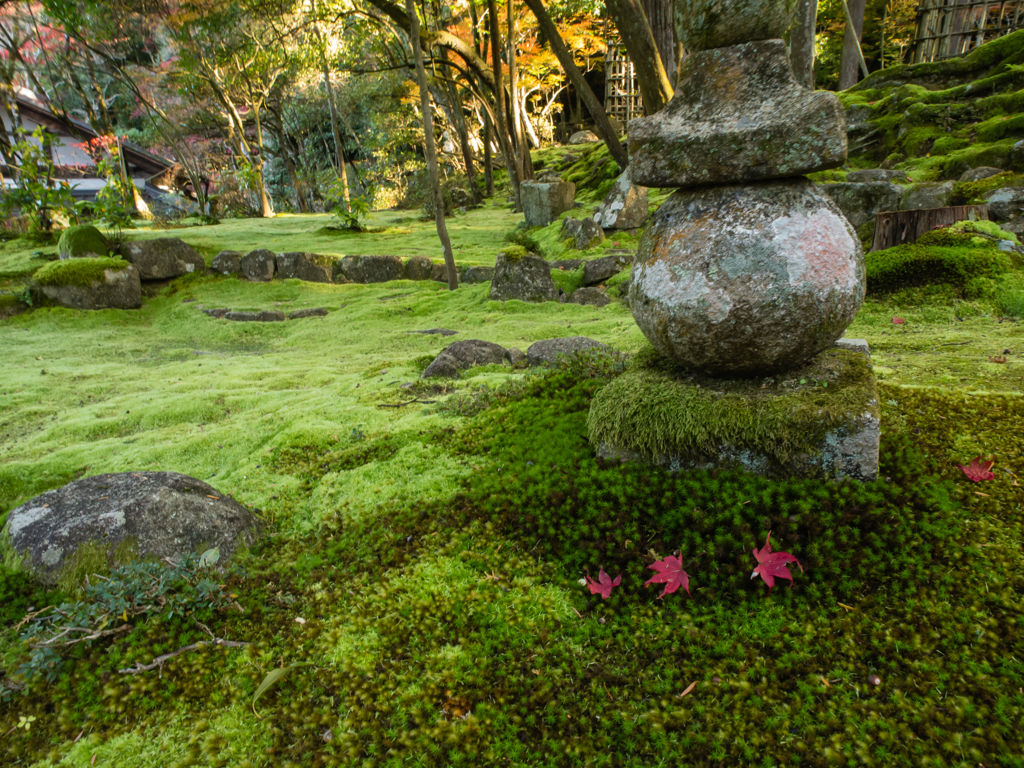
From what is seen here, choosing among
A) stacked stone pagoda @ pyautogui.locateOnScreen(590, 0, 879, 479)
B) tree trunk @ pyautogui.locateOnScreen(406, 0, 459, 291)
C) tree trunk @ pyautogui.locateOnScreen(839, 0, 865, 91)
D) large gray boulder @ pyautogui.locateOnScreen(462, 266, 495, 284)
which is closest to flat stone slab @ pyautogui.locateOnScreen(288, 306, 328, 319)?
tree trunk @ pyautogui.locateOnScreen(406, 0, 459, 291)

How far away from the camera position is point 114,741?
1856 mm

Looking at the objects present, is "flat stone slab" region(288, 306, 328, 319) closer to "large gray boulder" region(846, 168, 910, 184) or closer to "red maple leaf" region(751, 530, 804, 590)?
"red maple leaf" region(751, 530, 804, 590)

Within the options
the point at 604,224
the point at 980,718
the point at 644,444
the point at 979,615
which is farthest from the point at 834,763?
the point at 604,224

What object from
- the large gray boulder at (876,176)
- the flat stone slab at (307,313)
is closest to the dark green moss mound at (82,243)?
the flat stone slab at (307,313)

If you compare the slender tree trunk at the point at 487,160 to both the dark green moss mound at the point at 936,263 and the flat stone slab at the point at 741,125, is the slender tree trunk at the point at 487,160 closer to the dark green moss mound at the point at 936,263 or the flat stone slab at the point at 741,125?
the dark green moss mound at the point at 936,263

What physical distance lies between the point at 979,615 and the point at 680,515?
3.47ft

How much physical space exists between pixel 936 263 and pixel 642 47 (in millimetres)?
5581

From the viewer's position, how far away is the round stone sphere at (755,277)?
2.43m

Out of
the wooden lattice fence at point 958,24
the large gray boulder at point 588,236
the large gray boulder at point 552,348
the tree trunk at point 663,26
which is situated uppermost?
the wooden lattice fence at point 958,24

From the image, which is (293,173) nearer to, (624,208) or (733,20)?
(624,208)

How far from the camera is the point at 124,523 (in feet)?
8.41

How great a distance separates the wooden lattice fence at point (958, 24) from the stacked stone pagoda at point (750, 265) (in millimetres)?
18972

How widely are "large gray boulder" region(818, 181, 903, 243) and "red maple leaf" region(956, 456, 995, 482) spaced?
641 cm

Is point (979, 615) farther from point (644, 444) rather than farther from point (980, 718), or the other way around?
point (644, 444)
